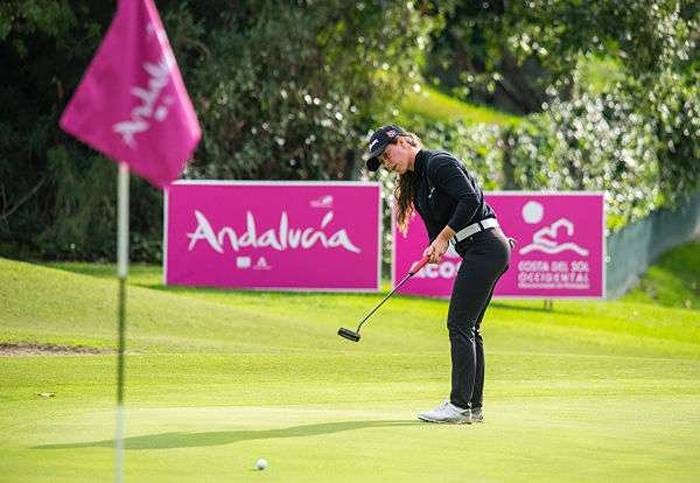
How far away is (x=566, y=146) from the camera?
32062 mm

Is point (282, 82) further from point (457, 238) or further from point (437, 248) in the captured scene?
point (437, 248)

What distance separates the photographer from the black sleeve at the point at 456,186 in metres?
10.4

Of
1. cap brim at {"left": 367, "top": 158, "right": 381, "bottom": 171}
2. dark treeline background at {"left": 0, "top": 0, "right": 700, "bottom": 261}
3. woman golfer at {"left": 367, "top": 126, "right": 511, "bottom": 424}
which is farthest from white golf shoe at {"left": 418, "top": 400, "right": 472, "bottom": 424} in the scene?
dark treeline background at {"left": 0, "top": 0, "right": 700, "bottom": 261}

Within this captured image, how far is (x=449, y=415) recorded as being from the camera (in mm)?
10562

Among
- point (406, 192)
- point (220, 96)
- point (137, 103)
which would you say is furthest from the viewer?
point (220, 96)

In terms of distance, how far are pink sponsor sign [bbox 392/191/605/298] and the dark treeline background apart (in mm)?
5856

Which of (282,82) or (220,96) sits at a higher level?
(282,82)

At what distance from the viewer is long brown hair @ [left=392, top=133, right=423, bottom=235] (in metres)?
10.7

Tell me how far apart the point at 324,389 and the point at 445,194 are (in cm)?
348

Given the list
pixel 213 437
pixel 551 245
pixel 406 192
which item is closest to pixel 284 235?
pixel 551 245

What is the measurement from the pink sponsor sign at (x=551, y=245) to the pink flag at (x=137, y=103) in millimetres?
15507

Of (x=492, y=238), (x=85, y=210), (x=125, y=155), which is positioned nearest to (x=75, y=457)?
(x=125, y=155)

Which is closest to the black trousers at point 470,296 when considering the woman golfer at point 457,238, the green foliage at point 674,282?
the woman golfer at point 457,238

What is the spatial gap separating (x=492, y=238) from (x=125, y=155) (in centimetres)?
387
